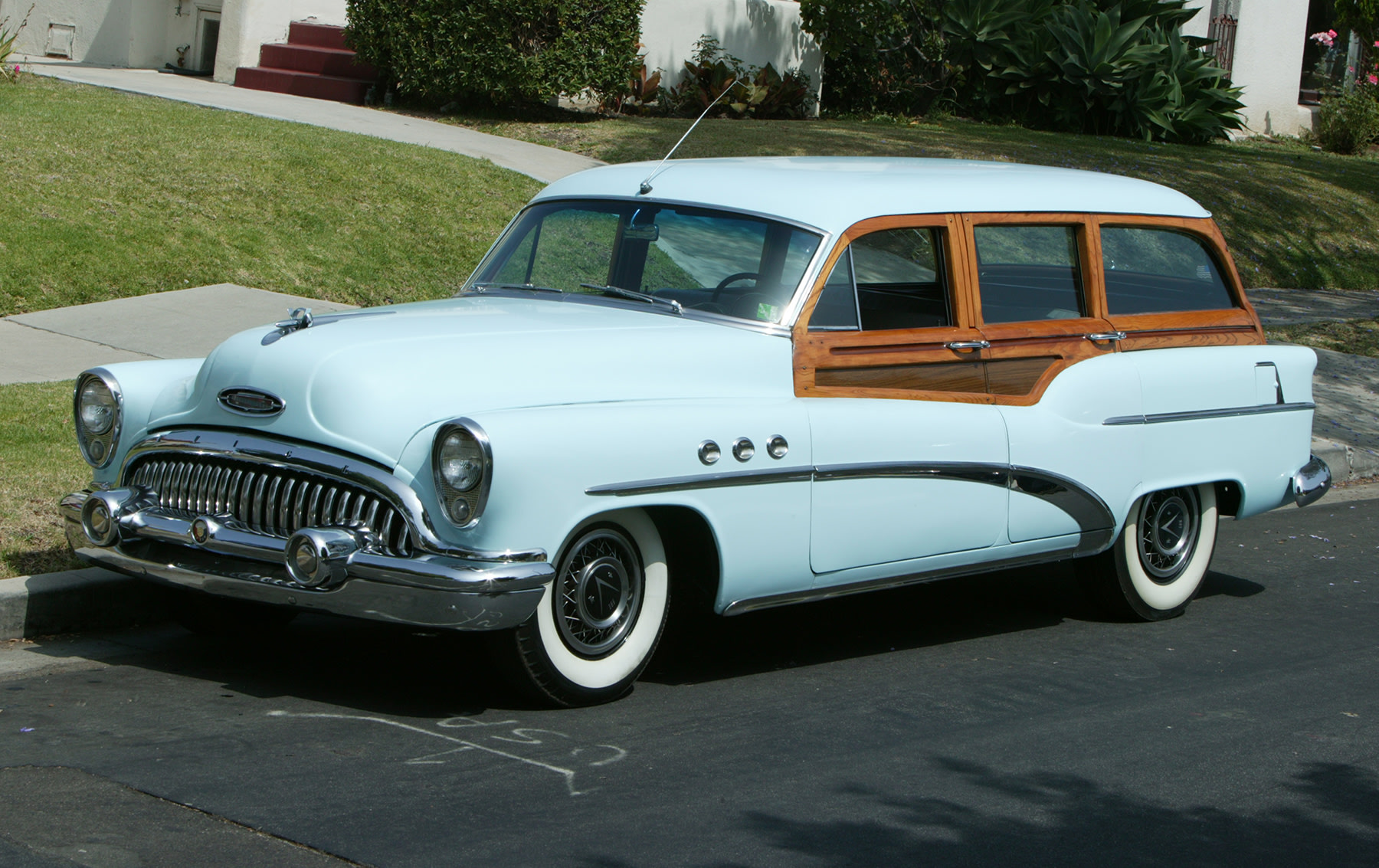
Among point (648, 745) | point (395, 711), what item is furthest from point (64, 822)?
point (648, 745)

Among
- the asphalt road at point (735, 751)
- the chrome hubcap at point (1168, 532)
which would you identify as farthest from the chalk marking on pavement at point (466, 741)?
the chrome hubcap at point (1168, 532)

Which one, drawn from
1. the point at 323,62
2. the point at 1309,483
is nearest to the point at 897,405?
the point at 1309,483

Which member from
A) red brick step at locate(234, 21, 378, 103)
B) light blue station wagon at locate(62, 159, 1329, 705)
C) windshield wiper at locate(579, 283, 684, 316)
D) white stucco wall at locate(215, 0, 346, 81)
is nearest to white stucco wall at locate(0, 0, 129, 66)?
white stucco wall at locate(215, 0, 346, 81)

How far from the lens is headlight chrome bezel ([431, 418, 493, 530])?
4.32 m

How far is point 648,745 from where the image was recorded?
4.52m

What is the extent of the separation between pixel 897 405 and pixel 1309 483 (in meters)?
2.42

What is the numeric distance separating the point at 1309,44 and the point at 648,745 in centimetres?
2612

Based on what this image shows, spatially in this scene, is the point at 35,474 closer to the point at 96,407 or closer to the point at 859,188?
the point at 96,407

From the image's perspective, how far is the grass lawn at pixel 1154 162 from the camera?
15.8 meters

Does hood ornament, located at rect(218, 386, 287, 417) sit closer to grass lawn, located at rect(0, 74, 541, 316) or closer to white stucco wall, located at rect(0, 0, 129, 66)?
grass lawn, located at rect(0, 74, 541, 316)

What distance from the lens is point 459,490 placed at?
171 inches

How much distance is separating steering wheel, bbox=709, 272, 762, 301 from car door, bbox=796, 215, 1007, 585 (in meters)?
0.23

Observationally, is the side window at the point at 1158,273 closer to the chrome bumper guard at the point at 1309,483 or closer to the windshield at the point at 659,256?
the chrome bumper guard at the point at 1309,483

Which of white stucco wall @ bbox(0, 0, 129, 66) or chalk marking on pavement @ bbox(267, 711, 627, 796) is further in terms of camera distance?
white stucco wall @ bbox(0, 0, 129, 66)
